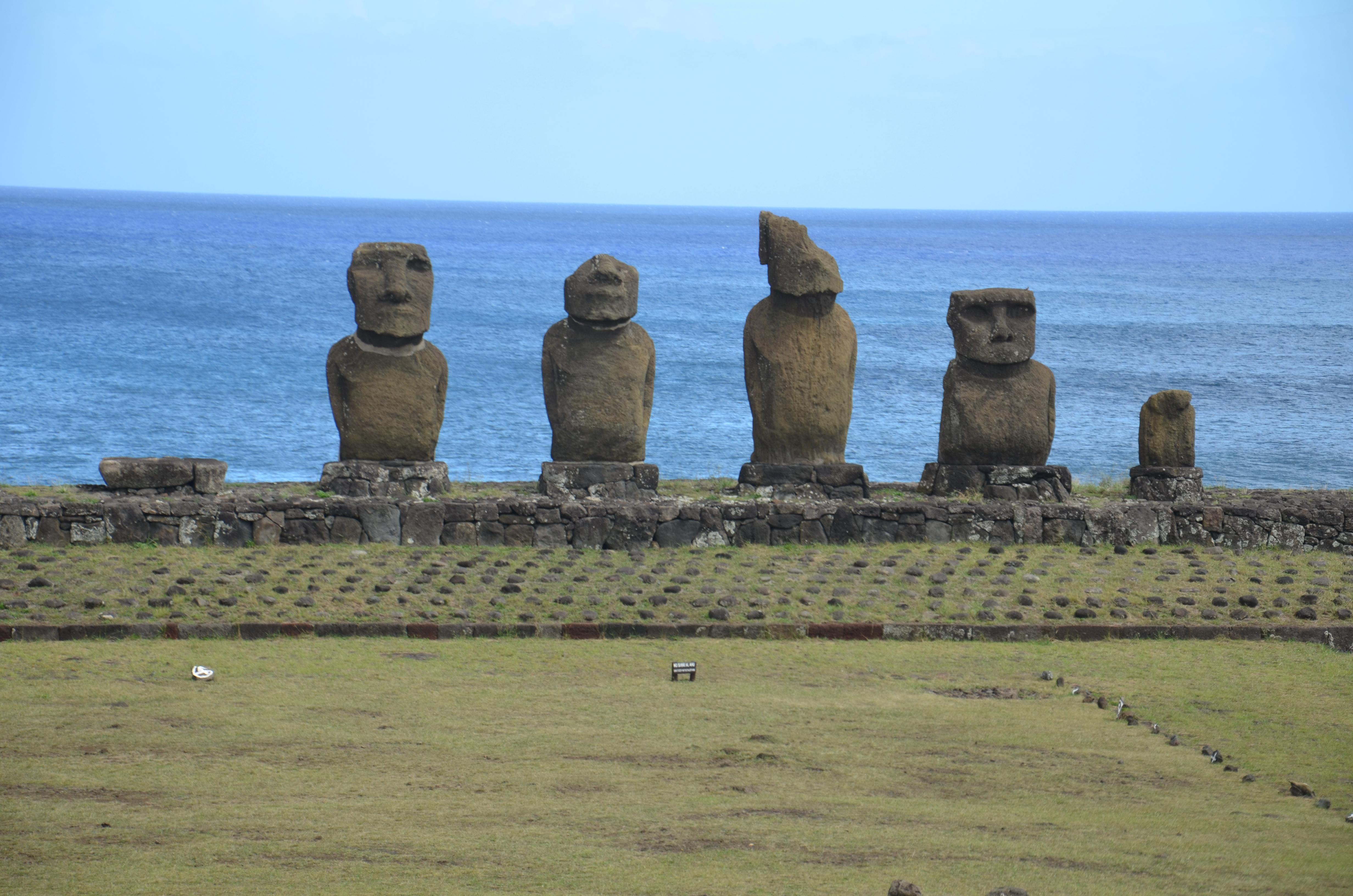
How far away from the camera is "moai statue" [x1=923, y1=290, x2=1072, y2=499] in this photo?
14289 mm

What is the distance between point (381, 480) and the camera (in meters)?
13.7

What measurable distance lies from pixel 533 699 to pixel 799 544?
180 inches

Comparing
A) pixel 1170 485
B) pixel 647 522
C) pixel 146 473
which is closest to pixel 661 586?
pixel 647 522

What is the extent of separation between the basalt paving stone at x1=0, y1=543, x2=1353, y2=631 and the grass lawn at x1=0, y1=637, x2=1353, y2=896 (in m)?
0.48

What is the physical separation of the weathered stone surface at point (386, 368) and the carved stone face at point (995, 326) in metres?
4.65

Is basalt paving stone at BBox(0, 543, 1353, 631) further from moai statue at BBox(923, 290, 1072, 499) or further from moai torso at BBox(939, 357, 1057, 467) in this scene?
moai torso at BBox(939, 357, 1057, 467)

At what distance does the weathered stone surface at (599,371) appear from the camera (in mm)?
13852

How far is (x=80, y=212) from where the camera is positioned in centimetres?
16638

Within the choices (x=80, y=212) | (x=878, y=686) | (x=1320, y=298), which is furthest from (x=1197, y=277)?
(x=80, y=212)

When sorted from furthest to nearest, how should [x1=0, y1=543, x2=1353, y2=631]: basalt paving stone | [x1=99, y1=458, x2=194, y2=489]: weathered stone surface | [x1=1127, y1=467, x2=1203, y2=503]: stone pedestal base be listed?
1. [x1=1127, y1=467, x2=1203, y2=503]: stone pedestal base
2. [x1=99, y1=458, x2=194, y2=489]: weathered stone surface
3. [x1=0, y1=543, x2=1353, y2=631]: basalt paving stone

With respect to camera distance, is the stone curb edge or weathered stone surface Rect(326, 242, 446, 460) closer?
the stone curb edge

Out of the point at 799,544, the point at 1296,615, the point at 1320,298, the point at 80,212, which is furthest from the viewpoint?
the point at 80,212

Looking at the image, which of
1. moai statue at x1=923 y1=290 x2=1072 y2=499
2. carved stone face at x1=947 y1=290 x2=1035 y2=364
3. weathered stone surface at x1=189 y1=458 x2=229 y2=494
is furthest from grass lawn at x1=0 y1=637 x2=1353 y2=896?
carved stone face at x1=947 y1=290 x2=1035 y2=364

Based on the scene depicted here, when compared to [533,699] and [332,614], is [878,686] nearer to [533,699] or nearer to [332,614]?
[533,699]
